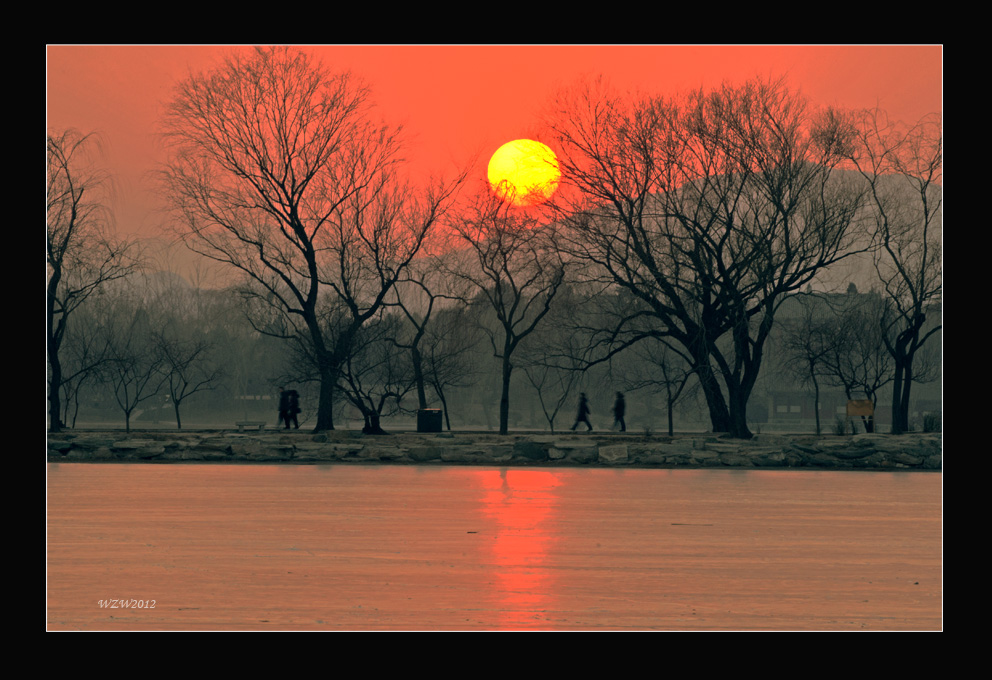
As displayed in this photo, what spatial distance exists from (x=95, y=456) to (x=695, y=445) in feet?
40.3

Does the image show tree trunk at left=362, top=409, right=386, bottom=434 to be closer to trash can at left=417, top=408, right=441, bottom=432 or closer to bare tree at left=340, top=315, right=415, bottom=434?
bare tree at left=340, top=315, right=415, bottom=434

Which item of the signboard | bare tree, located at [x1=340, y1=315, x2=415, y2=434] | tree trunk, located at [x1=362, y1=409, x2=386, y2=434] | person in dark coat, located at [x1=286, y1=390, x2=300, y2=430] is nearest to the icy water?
tree trunk, located at [x1=362, y1=409, x2=386, y2=434]

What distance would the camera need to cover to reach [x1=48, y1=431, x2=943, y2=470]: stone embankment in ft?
63.4

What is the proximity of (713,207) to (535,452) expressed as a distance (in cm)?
935

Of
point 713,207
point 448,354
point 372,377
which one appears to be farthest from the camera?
point 372,377

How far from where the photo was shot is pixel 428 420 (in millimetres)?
28859

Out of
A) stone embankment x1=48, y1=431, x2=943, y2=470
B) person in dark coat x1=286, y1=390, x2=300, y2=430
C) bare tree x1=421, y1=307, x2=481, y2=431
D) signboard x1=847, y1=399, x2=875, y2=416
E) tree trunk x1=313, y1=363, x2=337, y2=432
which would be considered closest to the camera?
stone embankment x1=48, y1=431, x2=943, y2=470

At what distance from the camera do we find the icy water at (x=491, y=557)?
6.73 metres

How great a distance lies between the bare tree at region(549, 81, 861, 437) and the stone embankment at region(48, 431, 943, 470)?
4722 mm

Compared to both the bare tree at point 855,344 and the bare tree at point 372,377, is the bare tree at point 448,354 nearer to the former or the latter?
the bare tree at point 372,377

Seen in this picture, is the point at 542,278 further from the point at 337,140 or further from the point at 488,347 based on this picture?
the point at 488,347

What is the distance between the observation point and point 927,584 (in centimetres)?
776

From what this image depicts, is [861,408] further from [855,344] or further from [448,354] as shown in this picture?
[855,344]

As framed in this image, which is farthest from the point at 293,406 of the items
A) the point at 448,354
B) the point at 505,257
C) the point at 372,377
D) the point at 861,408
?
the point at 372,377
